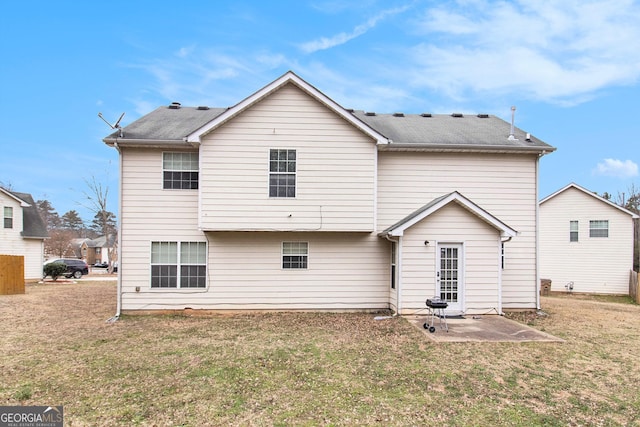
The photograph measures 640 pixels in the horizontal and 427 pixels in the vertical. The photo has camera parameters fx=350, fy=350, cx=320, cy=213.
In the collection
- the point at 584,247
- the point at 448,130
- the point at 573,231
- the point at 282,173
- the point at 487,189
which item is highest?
the point at 448,130

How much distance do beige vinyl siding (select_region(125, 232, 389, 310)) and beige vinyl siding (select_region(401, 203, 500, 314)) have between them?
119cm

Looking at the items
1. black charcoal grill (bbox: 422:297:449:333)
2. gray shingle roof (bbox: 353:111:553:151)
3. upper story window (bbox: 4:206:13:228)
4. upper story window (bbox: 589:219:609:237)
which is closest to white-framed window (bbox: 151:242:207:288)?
black charcoal grill (bbox: 422:297:449:333)

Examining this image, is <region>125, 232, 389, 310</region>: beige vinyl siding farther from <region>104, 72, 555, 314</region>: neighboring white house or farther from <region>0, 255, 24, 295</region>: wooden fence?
<region>0, 255, 24, 295</region>: wooden fence

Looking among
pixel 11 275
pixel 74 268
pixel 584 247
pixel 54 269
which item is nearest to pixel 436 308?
pixel 584 247

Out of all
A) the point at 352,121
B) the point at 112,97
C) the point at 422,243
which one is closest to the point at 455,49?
the point at 352,121

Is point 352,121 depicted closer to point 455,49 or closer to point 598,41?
point 455,49

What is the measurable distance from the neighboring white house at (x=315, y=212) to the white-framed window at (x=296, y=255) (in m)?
0.04

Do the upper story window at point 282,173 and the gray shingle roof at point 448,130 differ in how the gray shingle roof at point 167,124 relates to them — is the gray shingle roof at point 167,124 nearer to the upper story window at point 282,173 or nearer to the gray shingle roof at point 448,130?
the upper story window at point 282,173

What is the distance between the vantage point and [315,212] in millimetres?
10258

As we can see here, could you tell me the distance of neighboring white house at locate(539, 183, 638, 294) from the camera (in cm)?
1923

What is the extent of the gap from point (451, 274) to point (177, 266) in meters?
8.18

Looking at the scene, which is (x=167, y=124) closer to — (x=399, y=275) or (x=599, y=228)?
(x=399, y=275)

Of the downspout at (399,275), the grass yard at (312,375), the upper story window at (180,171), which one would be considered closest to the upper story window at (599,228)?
the grass yard at (312,375)

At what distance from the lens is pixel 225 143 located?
1007cm
